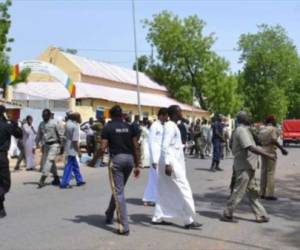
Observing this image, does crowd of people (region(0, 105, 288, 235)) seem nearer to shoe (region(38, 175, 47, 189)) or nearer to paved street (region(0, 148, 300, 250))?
paved street (region(0, 148, 300, 250))

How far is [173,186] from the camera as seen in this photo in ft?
30.0

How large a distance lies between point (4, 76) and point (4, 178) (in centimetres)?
2145

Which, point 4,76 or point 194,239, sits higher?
point 4,76

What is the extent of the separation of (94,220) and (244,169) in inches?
101

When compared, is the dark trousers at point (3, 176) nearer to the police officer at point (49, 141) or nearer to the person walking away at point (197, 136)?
the police officer at point (49, 141)

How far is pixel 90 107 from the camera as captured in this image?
121ft

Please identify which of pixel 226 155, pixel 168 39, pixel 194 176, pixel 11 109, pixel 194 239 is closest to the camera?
pixel 194 239

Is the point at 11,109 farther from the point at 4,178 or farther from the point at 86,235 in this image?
the point at 86,235

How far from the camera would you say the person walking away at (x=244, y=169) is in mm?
9492

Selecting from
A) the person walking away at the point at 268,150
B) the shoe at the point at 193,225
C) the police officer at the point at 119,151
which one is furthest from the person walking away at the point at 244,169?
the person walking away at the point at 268,150

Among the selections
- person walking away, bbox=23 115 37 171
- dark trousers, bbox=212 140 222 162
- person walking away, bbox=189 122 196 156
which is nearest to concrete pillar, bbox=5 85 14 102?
person walking away, bbox=189 122 196 156

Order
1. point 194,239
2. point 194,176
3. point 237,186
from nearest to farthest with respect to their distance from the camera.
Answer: point 194,239 < point 237,186 < point 194,176

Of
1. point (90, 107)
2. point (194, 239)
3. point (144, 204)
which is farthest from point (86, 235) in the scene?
point (90, 107)

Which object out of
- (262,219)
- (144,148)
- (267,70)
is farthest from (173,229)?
(267,70)
